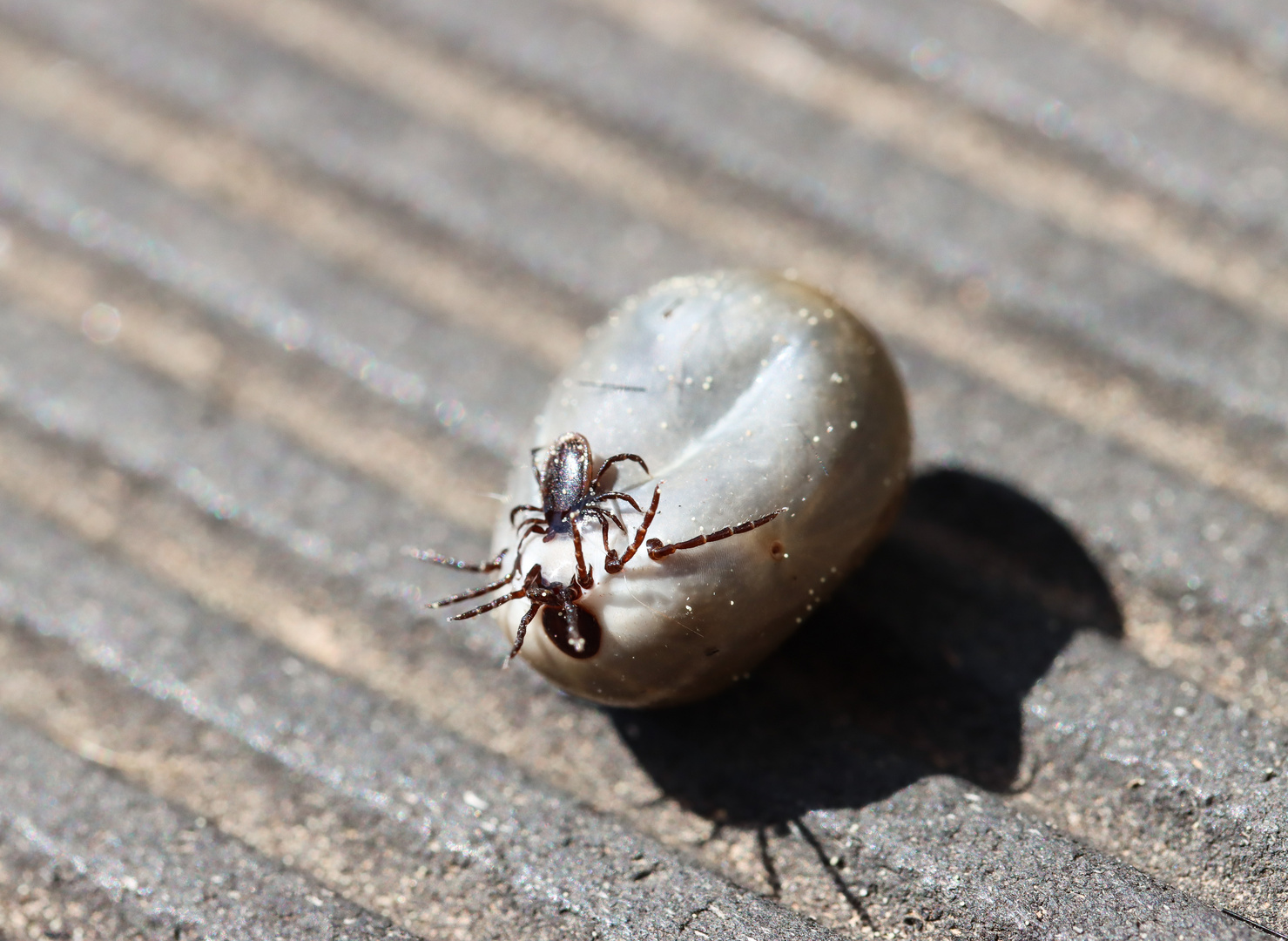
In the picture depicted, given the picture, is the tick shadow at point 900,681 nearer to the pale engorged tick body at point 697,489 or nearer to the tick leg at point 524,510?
the pale engorged tick body at point 697,489

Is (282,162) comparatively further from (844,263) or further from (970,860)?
(970,860)

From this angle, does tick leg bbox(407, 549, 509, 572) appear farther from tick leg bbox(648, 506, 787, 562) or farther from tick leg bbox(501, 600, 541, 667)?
tick leg bbox(648, 506, 787, 562)

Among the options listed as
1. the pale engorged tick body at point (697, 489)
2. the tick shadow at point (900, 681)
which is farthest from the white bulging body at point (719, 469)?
the tick shadow at point (900, 681)

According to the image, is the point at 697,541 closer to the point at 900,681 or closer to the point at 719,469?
the point at 719,469

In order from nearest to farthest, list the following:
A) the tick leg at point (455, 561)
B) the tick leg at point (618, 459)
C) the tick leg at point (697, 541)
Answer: the tick leg at point (697, 541) < the tick leg at point (618, 459) < the tick leg at point (455, 561)

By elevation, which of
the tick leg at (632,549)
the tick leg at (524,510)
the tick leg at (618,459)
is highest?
the tick leg at (618,459)

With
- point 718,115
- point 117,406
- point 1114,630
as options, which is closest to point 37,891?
point 117,406

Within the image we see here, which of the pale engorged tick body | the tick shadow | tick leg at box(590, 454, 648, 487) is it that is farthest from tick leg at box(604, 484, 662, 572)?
the tick shadow

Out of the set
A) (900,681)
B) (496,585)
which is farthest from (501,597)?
(900,681)
